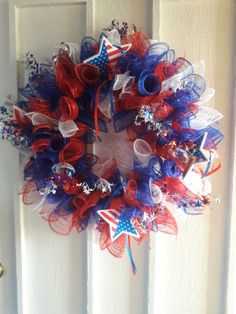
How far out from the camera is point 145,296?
111 centimetres

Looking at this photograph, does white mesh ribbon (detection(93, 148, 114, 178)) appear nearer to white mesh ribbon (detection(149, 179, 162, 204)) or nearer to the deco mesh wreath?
the deco mesh wreath

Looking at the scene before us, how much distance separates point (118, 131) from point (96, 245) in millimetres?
403

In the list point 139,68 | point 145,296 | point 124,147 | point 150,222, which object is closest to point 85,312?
point 145,296

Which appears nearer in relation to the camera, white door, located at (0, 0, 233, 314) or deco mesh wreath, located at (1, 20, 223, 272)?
deco mesh wreath, located at (1, 20, 223, 272)

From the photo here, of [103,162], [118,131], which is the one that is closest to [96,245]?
[103,162]

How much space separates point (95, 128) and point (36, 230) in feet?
1.49

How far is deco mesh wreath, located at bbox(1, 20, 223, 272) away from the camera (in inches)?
36.3

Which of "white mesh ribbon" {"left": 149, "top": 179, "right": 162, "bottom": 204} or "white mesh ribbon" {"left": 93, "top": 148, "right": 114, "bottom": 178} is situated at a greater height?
"white mesh ribbon" {"left": 93, "top": 148, "right": 114, "bottom": 178}

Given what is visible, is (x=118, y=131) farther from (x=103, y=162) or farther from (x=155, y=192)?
(x=155, y=192)

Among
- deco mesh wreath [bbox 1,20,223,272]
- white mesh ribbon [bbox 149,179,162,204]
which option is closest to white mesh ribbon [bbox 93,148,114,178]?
deco mesh wreath [bbox 1,20,223,272]

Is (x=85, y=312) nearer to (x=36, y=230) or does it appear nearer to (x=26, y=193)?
(x=36, y=230)

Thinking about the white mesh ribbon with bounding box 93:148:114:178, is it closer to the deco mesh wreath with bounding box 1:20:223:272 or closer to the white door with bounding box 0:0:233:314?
the deco mesh wreath with bounding box 1:20:223:272

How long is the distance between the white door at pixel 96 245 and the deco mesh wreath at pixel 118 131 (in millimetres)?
83

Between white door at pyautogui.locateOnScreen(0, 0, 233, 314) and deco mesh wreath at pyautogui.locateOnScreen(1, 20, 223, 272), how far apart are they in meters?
0.08
